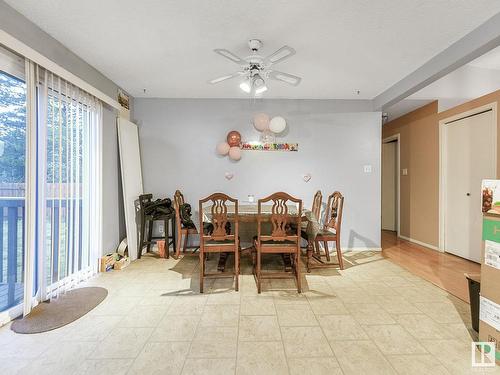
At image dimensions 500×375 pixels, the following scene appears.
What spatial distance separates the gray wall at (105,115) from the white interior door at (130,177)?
0.12 m

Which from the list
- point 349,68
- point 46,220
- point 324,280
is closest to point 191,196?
point 46,220

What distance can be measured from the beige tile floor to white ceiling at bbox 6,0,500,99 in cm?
250

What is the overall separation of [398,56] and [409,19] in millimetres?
684

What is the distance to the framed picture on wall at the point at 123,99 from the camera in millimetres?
3650

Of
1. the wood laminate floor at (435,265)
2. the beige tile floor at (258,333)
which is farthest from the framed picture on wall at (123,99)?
the wood laminate floor at (435,265)

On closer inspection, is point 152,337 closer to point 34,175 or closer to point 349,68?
point 34,175

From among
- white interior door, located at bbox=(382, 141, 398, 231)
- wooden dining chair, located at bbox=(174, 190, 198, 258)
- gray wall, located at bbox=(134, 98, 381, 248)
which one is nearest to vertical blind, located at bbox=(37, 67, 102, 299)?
wooden dining chair, located at bbox=(174, 190, 198, 258)

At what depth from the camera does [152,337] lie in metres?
1.82

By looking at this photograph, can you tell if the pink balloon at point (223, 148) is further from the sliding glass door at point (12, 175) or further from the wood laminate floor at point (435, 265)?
the wood laminate floor at point (435, 265)

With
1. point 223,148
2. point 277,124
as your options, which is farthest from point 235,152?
point 277,124

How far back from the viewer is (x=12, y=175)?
2.09m

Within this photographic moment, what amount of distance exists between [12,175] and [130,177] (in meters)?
1.61

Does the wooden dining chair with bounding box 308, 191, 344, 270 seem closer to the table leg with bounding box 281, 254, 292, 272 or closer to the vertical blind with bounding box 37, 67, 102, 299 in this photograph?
the table leg with bounding box 281, 254, 292, 272

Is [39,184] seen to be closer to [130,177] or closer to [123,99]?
A: [130,177]
